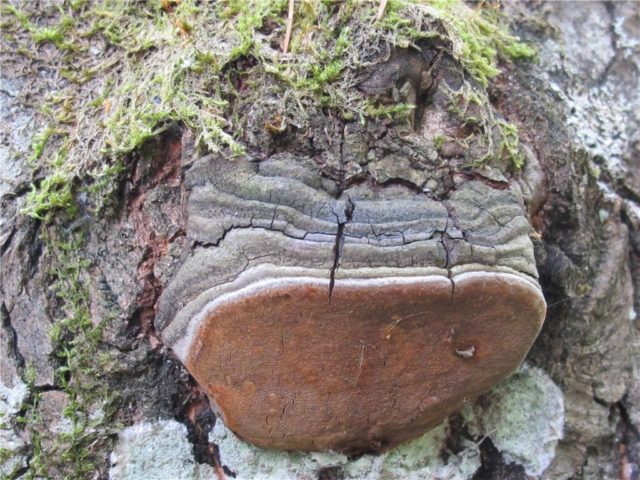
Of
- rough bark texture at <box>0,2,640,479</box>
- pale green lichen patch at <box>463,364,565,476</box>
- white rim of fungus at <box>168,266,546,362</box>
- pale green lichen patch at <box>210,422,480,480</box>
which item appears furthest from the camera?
pale green lichen patch at <box>463,364,565,476</box>

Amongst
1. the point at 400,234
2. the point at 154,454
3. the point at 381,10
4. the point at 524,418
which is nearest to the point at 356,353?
the point at 400,234

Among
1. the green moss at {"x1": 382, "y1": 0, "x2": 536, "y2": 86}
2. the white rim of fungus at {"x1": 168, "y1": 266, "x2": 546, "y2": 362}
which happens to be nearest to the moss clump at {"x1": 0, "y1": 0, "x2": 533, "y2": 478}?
the green moss at {"x1": 382, "y1": 0, "x2": 536, "y2": 86}

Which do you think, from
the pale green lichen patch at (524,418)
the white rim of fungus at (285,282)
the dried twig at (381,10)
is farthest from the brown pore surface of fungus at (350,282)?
the pale green lichen patch at (524,418)

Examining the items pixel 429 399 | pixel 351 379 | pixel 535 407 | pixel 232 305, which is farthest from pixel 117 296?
pixel 535 407

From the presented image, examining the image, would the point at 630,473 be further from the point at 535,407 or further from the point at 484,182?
the point at 484,182

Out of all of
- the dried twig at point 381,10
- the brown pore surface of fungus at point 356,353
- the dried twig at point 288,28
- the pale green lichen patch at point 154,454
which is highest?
the dried twig at point 381,10

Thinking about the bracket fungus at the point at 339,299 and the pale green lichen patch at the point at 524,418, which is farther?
the pale green lichen patch at the point at 524,418

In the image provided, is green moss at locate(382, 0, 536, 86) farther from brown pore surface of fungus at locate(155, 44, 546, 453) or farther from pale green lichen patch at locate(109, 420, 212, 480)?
pale green lichen patch at locate(109, 420, 212, 480)

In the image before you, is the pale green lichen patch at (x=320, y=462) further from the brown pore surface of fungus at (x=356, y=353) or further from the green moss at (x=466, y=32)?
the green moss at (x=466, y=32)

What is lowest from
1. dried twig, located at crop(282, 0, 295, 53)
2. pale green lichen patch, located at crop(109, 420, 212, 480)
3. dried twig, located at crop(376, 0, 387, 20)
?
pale green lichen patch, located at crop(109, 420, 212, 480)
